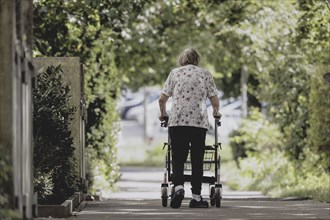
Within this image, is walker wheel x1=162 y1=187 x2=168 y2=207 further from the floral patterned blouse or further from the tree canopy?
the tree canopy

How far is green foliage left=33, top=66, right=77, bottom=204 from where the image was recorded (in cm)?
1258

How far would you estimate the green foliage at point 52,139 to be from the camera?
41.3ft

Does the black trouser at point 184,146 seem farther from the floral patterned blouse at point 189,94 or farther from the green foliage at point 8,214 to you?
the green foliage at point 8,214

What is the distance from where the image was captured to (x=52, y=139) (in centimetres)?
1282

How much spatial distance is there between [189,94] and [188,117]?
295mm

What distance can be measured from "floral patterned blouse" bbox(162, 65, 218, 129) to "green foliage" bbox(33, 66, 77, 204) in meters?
1.30

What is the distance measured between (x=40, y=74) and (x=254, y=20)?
424 inches

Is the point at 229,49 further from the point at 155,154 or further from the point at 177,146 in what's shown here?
the point at 177,146

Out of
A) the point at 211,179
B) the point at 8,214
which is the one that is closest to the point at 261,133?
the point at 211,179

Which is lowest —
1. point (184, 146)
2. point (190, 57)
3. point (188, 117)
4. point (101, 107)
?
point (184, 146)

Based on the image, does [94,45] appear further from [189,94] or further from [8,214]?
[8,214]

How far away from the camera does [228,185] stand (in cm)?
2559

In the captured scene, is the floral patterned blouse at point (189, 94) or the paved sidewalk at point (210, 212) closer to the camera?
the paved sidewalk at point (210, 212)

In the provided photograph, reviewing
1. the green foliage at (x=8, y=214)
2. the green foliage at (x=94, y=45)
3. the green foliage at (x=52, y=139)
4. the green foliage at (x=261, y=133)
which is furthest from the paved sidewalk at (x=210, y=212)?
the green foliage at (x=261, y=133)
